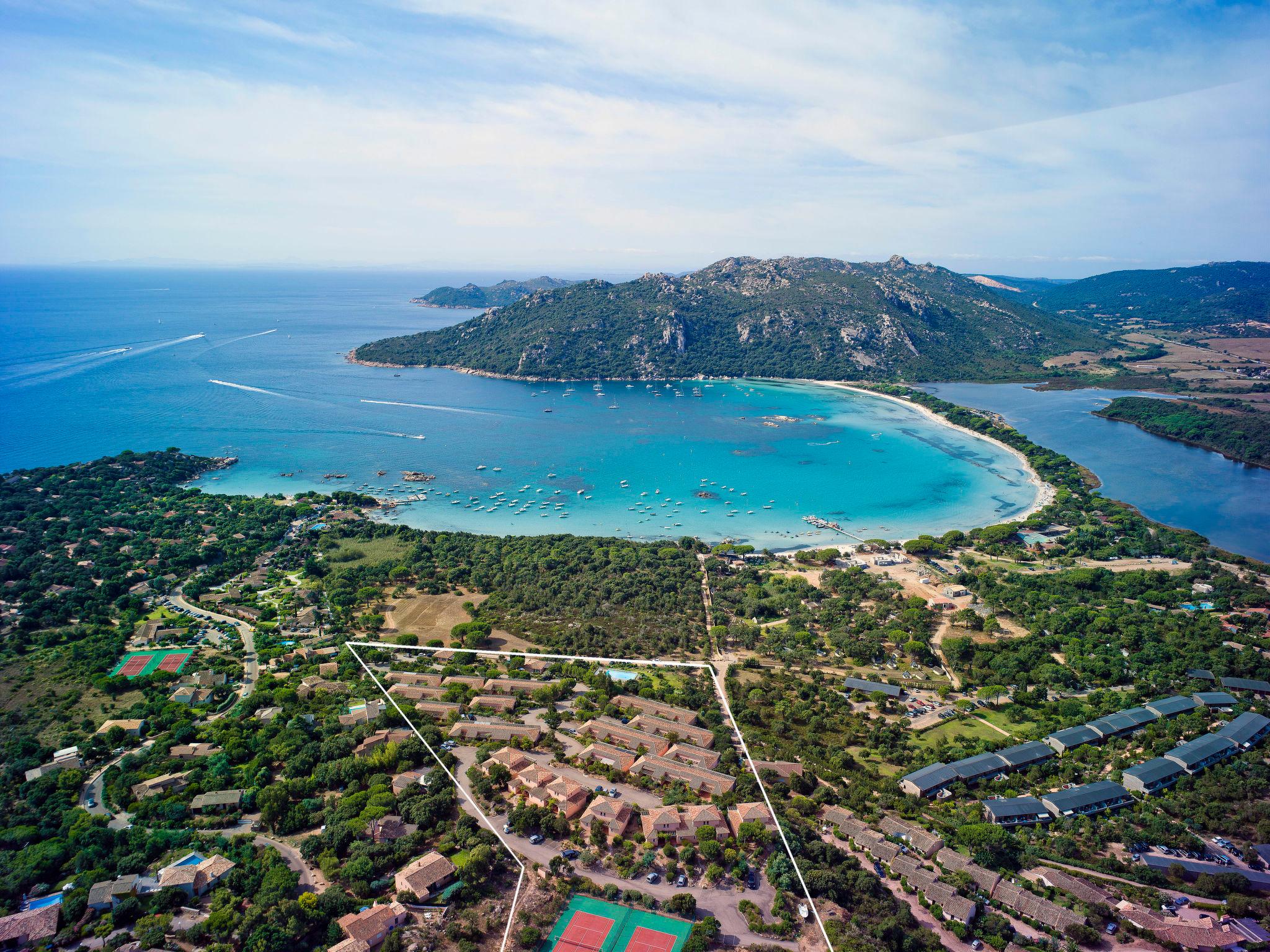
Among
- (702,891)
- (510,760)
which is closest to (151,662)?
(510,760)

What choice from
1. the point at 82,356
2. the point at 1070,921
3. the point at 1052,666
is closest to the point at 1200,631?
the point at 1052,666

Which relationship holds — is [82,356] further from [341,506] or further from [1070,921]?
[1070,921]

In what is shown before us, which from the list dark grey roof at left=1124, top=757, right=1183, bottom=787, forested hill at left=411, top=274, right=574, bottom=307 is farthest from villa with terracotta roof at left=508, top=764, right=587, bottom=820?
forested hill at left=411, top=274, right=574, bottom=307

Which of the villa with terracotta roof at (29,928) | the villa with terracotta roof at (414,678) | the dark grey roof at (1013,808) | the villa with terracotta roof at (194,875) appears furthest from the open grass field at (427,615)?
Result: the dark grey roof at (1013,808)

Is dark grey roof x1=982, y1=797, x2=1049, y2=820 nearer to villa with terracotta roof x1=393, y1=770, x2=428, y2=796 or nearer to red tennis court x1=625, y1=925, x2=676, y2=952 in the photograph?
red tennis court x1=625, y1=925, x2=676, y2=952

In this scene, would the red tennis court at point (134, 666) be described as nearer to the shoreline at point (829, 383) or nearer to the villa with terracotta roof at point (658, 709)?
the villa with terracotta roof at point (658, 709)

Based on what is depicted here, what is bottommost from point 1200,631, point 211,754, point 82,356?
point 211,754
